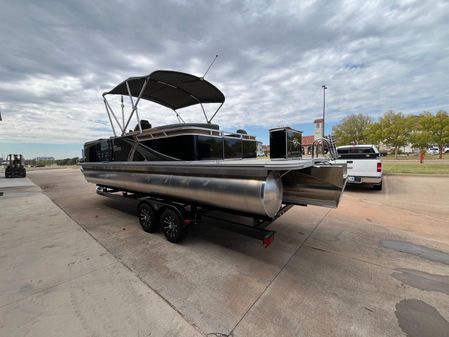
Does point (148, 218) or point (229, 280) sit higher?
point (148, 218)

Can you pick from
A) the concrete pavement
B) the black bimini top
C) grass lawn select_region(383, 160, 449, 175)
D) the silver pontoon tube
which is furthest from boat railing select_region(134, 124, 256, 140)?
grass lawn select_region(383, 160, 449, 175)

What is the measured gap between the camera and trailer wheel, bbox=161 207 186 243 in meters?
3.47

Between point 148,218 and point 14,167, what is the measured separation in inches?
795

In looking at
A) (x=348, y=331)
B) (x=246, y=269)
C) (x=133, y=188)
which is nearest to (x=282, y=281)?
(x=246, y=269)

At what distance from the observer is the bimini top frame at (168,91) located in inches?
178

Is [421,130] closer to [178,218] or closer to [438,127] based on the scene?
[438,127]

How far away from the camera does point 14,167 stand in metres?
17.1

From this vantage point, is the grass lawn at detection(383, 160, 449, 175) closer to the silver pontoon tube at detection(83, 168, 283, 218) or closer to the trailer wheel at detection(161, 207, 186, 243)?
the silver pontoon tube at detection(83, 168, 283, 218)

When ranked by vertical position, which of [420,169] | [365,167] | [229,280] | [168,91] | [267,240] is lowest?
[229,280]

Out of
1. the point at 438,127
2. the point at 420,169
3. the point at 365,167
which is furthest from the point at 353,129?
the point at 365,167

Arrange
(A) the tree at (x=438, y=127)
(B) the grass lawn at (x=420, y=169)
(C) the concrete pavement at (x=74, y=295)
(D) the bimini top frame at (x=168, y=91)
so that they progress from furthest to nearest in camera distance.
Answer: (A) the tree at (x=438, y=127)
(B) the grass lawn at (x=420, y=169)
(D) the bimini top frame at (x=168, y=91)
(C) the concrete pavement at (x=74, y=295)

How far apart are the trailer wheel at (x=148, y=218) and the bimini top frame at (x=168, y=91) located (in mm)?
1622

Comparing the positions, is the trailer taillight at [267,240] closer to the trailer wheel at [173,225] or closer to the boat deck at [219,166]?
the boat deck at [219,166]

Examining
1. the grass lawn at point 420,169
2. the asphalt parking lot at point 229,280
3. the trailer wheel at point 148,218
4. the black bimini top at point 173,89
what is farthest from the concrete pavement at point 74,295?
the grass lawn at point 420,169
